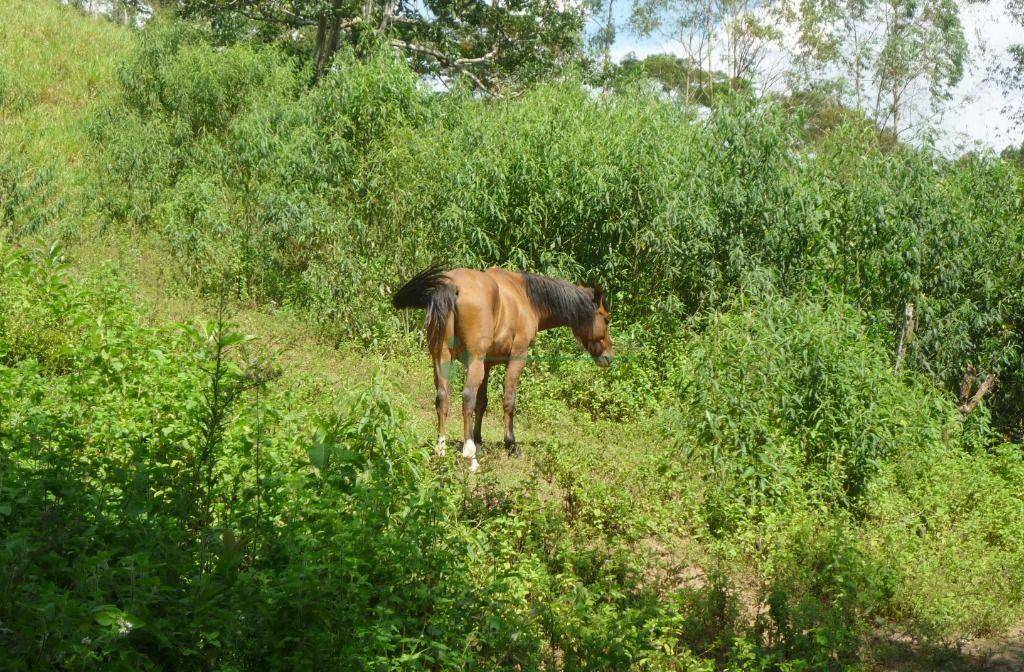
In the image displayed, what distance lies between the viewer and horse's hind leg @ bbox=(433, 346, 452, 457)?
6.89 meters

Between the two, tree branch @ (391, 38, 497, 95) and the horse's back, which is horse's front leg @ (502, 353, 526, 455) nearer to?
the horse's back

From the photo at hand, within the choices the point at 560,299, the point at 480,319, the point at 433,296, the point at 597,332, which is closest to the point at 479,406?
the point at 480,319

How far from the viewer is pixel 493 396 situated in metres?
9.59

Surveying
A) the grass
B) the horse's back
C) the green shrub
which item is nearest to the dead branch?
the green shrub

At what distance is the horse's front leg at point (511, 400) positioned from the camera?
24.5 feet

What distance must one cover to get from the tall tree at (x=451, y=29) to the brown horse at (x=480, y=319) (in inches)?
591

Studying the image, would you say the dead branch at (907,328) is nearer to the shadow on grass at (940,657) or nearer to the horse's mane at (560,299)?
the horse's mane at (560,299)

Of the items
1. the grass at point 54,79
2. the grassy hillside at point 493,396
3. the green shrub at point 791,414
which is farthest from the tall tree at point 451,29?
the green shrub at point 791,414

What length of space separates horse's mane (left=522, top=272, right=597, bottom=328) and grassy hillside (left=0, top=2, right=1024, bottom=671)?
3.75ft

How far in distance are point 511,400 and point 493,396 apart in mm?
2009

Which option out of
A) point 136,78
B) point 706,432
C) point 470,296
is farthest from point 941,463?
point 136,78

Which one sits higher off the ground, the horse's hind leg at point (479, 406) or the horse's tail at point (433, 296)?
the horse's tail at point (433, 296)

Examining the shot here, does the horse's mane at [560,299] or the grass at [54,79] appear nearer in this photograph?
the horse's mane at [560,299]

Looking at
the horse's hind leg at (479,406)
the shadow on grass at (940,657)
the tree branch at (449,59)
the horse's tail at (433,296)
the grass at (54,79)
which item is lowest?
the shadow on grass at (940,657)
